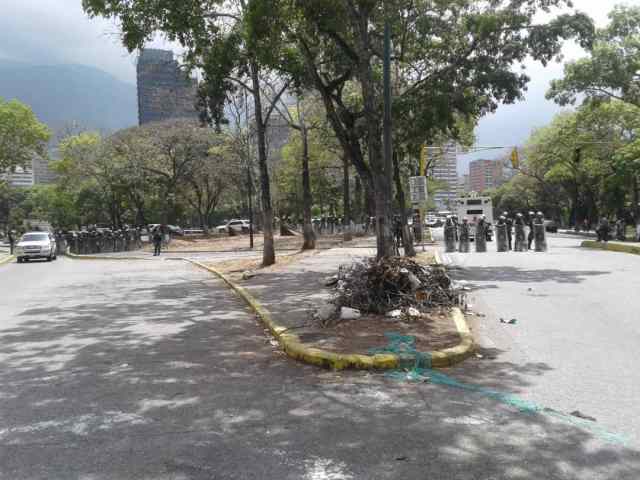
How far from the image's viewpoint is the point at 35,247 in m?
29.8

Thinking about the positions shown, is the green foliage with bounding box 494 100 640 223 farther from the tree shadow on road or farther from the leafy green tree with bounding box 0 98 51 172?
the leafy green tree with bounding box 0 98 51 172

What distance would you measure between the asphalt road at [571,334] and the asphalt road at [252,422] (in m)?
0.26

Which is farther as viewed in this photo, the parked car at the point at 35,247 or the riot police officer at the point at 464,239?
the parked car at the point at 35,247

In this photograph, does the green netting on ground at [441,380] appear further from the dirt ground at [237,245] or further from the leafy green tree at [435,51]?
the dirt ground at [237,245]

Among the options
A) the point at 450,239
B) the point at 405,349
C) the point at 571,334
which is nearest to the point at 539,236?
the point at 450,239

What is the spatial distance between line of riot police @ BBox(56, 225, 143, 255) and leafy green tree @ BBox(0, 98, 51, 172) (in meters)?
7.90

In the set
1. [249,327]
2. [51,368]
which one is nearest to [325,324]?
[249,327]

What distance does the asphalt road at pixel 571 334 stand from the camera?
529cm

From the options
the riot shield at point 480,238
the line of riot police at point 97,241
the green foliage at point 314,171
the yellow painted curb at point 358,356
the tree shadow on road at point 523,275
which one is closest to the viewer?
the yellow painted curb at point 358,356

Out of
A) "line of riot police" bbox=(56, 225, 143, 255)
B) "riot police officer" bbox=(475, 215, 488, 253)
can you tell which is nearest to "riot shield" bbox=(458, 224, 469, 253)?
"riot police officer" bbox=(475, 215, 488, 253)

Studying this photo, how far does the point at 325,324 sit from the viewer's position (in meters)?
8.49

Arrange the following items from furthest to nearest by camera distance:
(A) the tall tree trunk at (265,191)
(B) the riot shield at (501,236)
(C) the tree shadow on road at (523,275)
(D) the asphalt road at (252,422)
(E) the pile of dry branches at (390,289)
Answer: (B) the riot shield at (501,236) < (A) the tall tree trunk at (265,191) < (C) the tree shadow on road at (523,275) < (E) the pile of dry branches at (390,289) < (D) the asphalt road at (252,422)

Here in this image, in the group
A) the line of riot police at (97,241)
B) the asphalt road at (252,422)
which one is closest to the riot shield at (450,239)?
the asphalt road at (252,422)

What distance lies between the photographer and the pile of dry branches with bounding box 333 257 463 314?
917 cm
